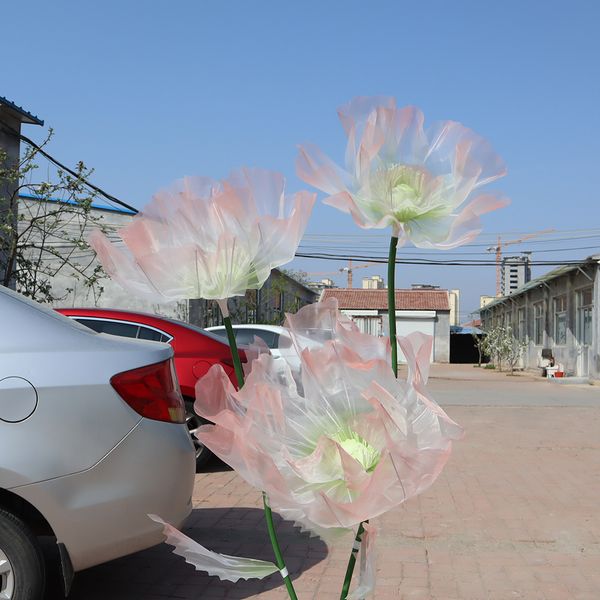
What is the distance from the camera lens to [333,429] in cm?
138

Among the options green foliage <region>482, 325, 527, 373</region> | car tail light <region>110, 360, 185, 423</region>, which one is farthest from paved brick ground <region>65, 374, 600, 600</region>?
green foliage <region>482, 325, 527, 373</region>

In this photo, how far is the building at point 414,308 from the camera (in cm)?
5269

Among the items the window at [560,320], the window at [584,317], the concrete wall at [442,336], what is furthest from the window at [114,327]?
the concrete wall at [442,336]

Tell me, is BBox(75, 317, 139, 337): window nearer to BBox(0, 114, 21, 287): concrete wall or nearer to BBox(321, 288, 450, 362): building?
BBox(0, 114, 21, 287): concrete wall

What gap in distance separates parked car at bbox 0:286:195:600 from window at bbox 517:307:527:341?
39.1m

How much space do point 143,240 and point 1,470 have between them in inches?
101

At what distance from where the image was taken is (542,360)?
32.3 metres

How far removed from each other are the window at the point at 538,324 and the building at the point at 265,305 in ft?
34.4

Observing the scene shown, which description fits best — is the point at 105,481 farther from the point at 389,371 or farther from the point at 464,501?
the point at 464,501

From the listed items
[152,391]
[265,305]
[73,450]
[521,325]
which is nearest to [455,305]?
[521,325]

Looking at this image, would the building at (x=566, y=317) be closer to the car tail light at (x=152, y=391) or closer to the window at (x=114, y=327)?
the window at (x=114, y=327)

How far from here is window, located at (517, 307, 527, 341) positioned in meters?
42.2

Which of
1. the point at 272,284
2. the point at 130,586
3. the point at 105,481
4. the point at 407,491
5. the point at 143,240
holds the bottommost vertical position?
the point at 130,586

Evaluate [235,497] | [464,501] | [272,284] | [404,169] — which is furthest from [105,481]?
[272,284]
